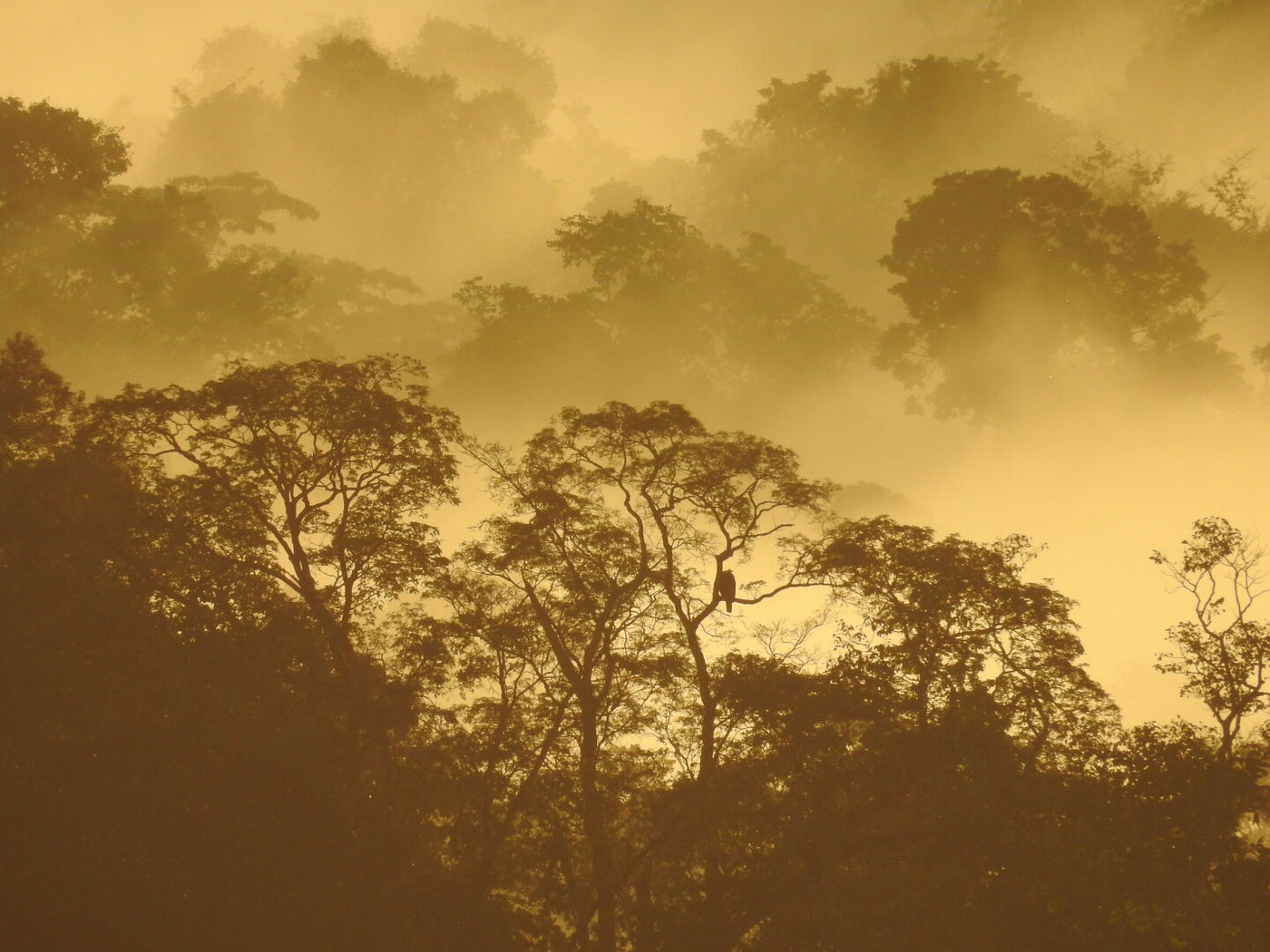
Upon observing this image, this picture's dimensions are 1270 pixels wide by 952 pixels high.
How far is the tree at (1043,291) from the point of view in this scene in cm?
3048

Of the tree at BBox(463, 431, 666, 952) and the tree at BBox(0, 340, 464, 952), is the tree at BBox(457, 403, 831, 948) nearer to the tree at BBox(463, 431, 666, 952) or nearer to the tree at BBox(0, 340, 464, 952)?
the tree at BBox(463, 431, 666, 952)

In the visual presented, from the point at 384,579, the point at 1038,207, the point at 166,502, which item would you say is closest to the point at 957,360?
the point at 1038,207

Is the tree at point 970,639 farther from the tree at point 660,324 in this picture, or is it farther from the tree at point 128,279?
the tree at point 128,279

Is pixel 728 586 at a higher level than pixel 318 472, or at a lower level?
lower

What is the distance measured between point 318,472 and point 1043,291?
2402 centimetres

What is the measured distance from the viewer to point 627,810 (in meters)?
17.5

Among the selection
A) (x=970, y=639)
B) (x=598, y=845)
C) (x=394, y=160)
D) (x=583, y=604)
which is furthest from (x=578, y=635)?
(x=394, y=160)

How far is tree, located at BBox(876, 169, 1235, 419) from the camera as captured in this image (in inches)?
1200

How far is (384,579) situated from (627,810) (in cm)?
598

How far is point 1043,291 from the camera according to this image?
31281 millimetres

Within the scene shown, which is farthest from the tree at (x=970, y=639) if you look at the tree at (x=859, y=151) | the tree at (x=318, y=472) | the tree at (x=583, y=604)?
the tree at (x=859, y=151)

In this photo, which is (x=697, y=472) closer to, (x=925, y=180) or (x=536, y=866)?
(x=536, y=866)

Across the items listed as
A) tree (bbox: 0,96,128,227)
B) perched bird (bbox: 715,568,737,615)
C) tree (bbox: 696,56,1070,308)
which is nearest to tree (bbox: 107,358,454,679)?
perched bird (bbox: 715,568,737,615)

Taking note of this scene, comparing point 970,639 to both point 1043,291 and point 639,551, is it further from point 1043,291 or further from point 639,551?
point 1043,291
